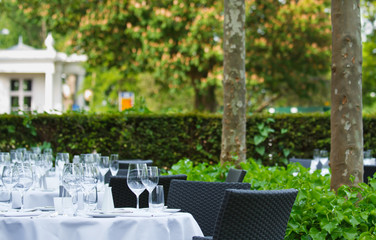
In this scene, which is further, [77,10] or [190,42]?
[77,10]

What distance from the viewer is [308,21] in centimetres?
1964

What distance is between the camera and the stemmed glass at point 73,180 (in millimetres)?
3734

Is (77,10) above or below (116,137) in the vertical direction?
above

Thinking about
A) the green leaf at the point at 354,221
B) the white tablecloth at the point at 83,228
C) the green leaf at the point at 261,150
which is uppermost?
the green leaf at the point at 261,150

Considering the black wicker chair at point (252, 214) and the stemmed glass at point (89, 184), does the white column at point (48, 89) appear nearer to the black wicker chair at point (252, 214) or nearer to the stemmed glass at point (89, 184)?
the stemmed glass at point (89, 184)

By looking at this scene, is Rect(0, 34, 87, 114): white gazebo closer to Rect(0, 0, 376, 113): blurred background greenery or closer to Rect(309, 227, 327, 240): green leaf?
Rect(0, 0, 376, 113): blurred background greenery

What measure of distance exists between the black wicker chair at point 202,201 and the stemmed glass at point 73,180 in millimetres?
1018

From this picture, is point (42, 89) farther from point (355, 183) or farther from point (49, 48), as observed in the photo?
point (355, 183)

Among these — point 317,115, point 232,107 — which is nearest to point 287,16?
point 317,115

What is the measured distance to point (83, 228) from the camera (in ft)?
11.5

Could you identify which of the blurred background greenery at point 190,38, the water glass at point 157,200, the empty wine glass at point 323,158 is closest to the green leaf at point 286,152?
Answer: the empty wine glass at point 323,158

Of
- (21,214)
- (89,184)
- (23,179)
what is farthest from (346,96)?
(21,214)

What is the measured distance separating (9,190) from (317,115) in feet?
24.0

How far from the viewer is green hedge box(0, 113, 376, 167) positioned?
10.2 m
